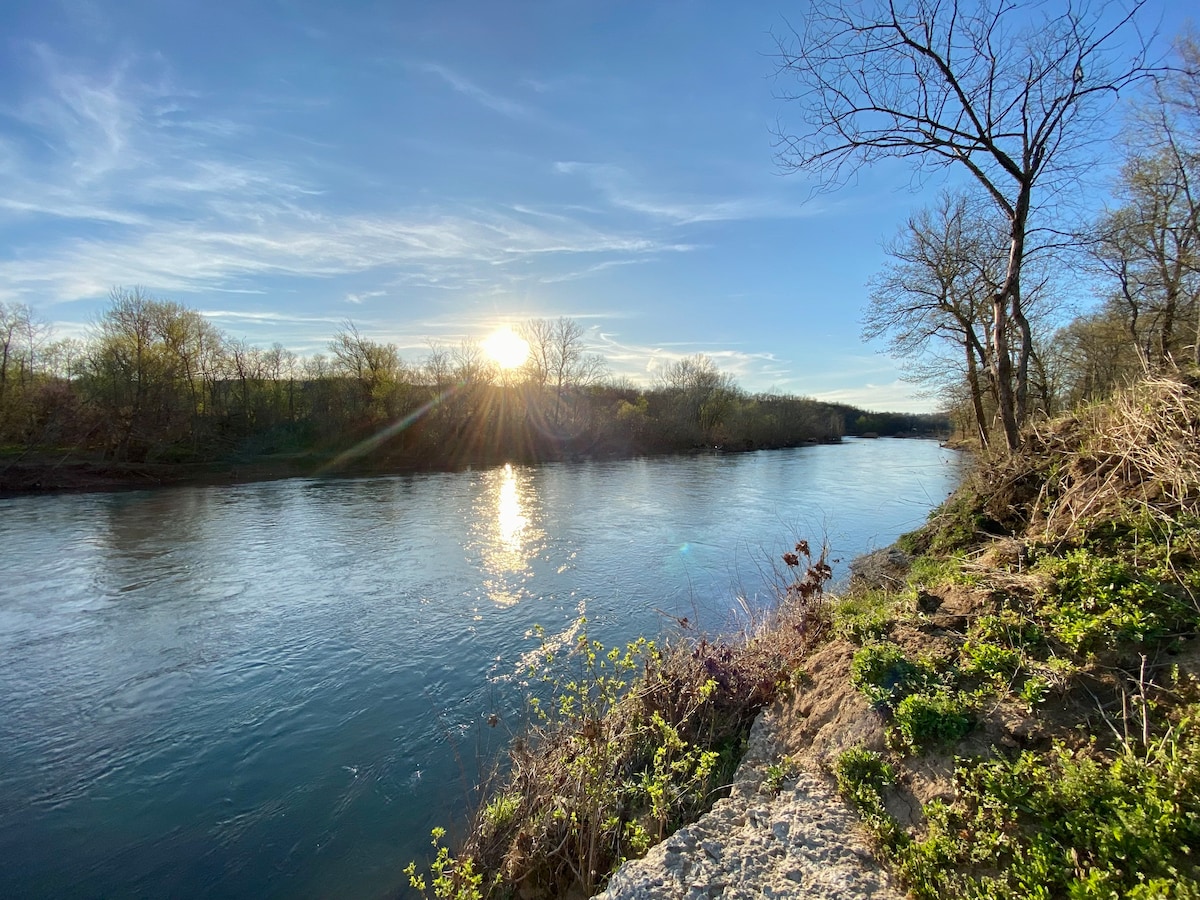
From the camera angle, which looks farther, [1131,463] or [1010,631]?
[1131,463]

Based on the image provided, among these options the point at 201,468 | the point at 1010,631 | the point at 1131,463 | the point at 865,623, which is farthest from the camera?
the point at 201,468

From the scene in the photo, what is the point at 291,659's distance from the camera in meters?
9.12

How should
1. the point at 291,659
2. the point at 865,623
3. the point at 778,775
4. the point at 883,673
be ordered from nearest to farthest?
the point at 778,775 → the point at 883,673 → the point at 865,623 → the point at 291,659

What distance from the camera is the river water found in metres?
5.30

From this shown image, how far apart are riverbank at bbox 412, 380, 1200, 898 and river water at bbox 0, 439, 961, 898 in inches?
78.7

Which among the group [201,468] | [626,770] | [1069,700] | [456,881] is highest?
[1069,700]

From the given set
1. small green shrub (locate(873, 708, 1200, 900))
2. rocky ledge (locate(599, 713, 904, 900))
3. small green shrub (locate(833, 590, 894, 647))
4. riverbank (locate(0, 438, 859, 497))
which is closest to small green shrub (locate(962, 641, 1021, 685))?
small green shrub (locate(873, 708, 1200, 900))

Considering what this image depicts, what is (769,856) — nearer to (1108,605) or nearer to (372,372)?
(1108,605)

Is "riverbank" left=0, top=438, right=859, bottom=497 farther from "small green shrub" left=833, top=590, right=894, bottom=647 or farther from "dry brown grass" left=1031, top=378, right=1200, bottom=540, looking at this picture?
"dry brown grass" left=1031, top=378, right=1200, bottom=540

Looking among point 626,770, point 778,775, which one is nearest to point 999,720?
point 778,775

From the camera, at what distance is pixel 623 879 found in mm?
3170

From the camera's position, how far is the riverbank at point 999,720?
2.61 meters

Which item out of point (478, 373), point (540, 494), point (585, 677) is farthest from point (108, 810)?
point (478, 373)

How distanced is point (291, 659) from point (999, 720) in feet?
31.4
